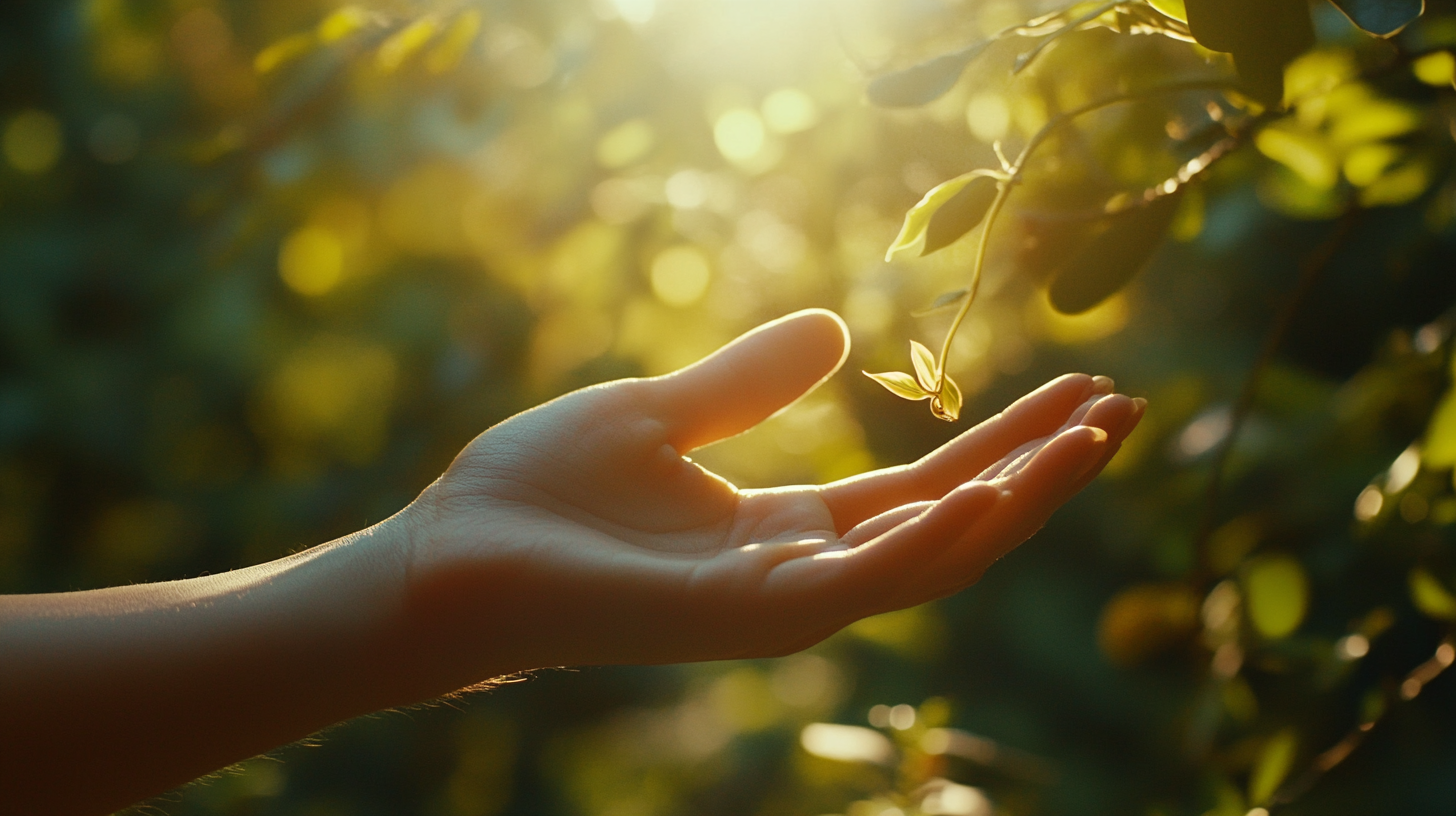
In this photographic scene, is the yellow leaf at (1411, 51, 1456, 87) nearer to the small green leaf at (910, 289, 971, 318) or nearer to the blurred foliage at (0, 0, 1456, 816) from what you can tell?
the blurred foliage at (0, 0, 1456, 816)

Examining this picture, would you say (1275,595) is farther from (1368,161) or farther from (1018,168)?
(1018,168)

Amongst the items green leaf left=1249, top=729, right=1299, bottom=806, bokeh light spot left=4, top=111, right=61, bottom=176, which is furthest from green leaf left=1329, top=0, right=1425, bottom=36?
bokeh light spot left=4, top=111, right=61, bottom=176

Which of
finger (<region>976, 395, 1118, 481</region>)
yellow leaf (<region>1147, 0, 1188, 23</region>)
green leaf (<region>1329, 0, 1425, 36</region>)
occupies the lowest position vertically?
finger (<region>976, 395, 1118, 481</region>)

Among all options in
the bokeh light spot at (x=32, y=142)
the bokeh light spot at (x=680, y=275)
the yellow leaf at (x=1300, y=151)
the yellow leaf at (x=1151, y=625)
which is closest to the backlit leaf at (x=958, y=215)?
the yellow leaf at (x=1300, y=151)

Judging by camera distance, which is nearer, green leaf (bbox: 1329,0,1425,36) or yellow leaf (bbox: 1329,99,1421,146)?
green leaf (bbox: 1329,0,1425,36)

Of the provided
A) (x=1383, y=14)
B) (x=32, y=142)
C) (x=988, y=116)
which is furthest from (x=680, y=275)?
(x=32, y=142)

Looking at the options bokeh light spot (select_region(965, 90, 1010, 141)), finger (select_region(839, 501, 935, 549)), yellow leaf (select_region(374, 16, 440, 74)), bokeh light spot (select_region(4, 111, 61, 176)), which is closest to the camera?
finger (select_region(839, 501, 935, 549))

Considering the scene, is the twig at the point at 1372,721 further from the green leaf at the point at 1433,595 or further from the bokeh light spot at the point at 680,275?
the bokeh light spot at the point at 680,275
